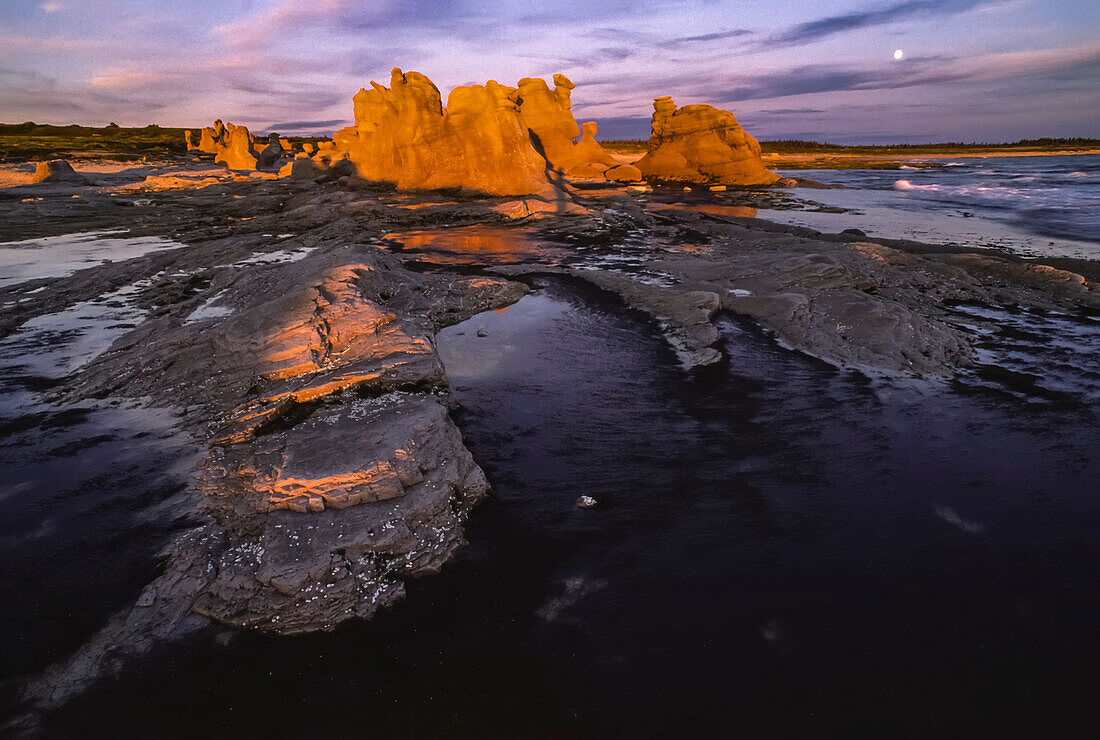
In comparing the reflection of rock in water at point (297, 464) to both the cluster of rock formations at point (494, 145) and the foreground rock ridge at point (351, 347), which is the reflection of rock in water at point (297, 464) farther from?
the cluster of rock formations at point (494, 145)

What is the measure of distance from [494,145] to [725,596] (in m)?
34.3

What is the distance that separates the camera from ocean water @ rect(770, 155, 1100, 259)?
72.1 ft

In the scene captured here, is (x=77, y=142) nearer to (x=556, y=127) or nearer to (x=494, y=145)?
(x=556, y=127)

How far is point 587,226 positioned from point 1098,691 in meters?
24.0

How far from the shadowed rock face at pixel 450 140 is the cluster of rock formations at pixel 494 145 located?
0.23 feet

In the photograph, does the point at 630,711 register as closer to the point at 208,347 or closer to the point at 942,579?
the point at 942,579

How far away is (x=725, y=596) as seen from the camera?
462cm

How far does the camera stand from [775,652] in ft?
13.5

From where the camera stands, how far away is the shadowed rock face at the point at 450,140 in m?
34.0

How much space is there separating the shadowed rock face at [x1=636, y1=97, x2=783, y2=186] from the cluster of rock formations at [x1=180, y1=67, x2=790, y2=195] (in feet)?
0.34

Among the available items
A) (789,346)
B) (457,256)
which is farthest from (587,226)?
(789,346)

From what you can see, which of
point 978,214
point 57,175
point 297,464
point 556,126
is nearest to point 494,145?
point 556,126

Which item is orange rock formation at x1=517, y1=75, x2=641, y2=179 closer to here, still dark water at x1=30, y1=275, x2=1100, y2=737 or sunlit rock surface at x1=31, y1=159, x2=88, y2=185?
sunlit rock surface at x1=31, y1=159, x2=88, y2=185

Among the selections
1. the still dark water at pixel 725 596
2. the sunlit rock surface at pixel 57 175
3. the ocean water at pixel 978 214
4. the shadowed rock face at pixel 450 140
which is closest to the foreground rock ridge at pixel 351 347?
the still dark water at pixel 725 596
